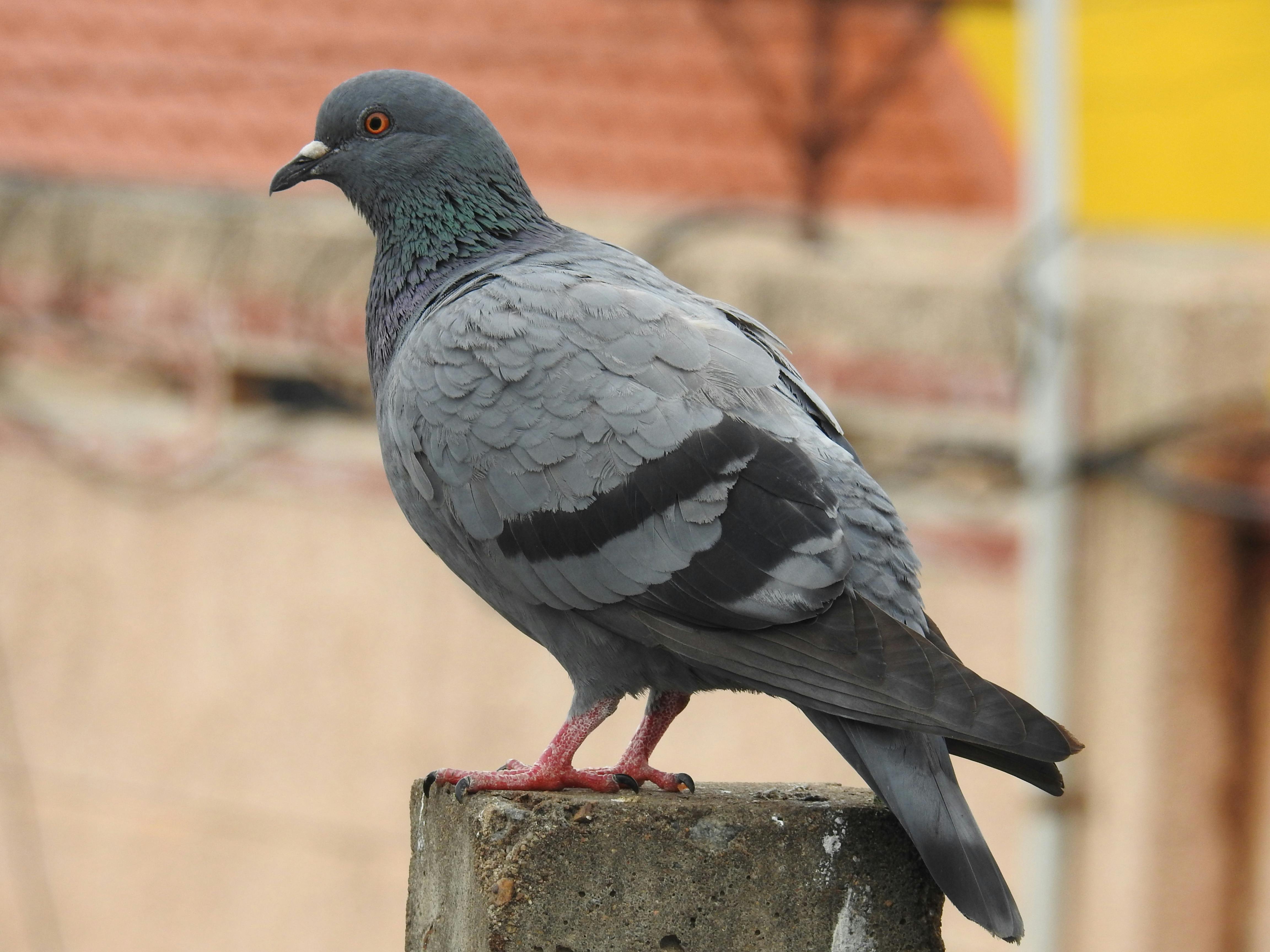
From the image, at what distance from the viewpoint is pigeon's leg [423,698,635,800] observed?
3.45 meters

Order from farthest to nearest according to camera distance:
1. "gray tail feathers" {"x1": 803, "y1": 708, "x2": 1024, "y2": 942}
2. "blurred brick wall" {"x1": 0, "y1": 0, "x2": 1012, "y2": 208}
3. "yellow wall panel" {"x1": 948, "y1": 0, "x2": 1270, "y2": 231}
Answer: "blurred brick wall" {"x1": 0, "y1": 0, "x2": 1012, "y2": 208}
"yellow wall panel" {"x1": 948, "y1": 0, "x2": 1270, "y2": 231}
"gray tail feathers" {"x1": 803, "y1": 708, "x2": 1024, "y2": 942}

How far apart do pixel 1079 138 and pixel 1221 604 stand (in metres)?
3.67

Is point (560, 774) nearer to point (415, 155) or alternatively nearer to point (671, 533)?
point (671, 533)

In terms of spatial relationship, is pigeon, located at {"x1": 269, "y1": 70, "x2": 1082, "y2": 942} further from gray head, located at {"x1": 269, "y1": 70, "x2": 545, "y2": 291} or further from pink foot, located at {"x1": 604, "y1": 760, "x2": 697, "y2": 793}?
gray head, located at {"x1": 269, "y1": 70, "x2": 545, "y2": 291}

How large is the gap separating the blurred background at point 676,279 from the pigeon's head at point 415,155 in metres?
3.96

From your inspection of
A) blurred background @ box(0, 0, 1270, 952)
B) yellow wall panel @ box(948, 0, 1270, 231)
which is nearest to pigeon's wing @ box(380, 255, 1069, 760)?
blurred background @ box(0, 0, 1270, 952)

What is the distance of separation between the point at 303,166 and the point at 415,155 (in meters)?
0.35

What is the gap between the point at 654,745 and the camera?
3721 millimetres

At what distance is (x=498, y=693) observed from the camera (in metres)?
8.32

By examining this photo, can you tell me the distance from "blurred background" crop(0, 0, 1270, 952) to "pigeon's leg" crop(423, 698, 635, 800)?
410 cm

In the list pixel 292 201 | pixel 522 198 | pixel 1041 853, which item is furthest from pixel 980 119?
pixel 522 198

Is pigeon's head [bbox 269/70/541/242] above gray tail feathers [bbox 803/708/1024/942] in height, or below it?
above

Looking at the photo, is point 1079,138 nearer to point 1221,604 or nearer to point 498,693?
point 1221,604

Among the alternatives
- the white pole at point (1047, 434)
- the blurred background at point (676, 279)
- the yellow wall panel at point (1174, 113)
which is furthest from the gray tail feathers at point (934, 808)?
the yellow wall panel at point (1174, 113)
